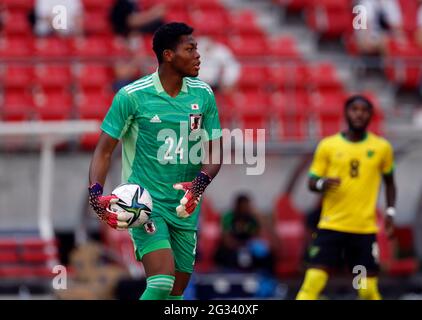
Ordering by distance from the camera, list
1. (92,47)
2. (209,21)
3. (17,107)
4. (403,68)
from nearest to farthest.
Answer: (17,107) < (92,47) < (209,21) < (403,68)

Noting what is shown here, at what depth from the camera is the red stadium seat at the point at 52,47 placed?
55.4 ft

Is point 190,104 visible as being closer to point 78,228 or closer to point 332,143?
point 332,143

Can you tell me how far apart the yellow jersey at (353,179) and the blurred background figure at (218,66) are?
17.9ft

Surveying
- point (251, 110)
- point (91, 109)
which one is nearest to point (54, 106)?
point (91, 109)

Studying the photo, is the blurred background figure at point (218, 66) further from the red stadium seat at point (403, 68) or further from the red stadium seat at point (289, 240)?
the red stadium seat at point (403, 68)

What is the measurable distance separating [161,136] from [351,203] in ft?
8.80

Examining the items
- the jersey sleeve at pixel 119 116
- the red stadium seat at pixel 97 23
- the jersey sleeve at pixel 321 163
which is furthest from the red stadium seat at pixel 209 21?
the jersey sleeve at pixel 119 116

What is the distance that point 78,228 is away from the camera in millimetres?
15766

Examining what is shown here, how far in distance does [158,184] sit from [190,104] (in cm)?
61

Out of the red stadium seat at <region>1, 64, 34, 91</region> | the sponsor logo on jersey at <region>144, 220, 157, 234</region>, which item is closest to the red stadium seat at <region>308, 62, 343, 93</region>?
the red stadium seat at <region>1, 64, 34, 91</region>

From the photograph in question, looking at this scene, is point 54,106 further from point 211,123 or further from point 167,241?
point 167,241

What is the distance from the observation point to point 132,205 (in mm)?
8406
